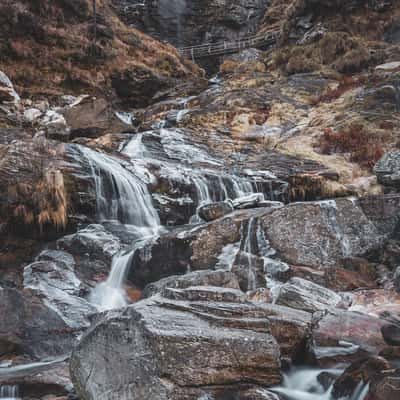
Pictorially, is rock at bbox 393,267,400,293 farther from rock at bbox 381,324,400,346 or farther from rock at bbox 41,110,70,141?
rock at bbox 41,110,70,141

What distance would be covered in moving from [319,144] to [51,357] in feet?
37.7

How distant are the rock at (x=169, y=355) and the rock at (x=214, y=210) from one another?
6003 millimetres

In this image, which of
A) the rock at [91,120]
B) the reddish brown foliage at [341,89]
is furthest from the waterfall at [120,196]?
the reddish brown foliage at [341,89]

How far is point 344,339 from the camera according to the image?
5871 millimetres

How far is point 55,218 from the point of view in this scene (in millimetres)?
10672

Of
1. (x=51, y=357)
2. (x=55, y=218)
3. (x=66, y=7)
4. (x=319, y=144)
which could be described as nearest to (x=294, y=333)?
(x=51, y=357)

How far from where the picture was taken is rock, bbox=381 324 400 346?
5.73 metres

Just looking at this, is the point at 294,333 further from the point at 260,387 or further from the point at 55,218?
the point at 55,218

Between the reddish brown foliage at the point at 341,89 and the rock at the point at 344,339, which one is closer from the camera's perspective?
the rock at the point at 344,339

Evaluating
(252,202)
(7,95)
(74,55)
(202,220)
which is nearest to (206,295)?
(202,220)

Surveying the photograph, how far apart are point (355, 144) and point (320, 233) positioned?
641cm

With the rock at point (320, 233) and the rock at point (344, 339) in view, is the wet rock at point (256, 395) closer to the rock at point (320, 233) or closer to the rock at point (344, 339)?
the rock at point (344, 339)

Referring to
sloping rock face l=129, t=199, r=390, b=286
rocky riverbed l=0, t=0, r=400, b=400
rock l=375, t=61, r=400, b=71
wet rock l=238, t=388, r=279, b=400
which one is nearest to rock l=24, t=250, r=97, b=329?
rocky riverbed l=0, t=0, r=400, b=400

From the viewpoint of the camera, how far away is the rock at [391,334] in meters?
5.73
